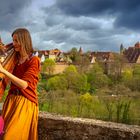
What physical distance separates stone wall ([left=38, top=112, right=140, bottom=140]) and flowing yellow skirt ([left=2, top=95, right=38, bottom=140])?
2.13 ft

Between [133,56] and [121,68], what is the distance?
562 inches

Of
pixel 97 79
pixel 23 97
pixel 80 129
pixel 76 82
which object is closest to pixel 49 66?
pixel 97 79

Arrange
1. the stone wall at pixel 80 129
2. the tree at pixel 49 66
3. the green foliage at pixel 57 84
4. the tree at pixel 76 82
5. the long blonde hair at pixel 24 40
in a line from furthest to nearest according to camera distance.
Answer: the tree at pixel 49 66, the tree at pixel 76 82, the green foliage at pixel 57 84, the stone wall at pixel 80 129, the long blonde hair at pixel 24 40

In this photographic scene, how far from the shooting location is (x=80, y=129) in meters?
4.93

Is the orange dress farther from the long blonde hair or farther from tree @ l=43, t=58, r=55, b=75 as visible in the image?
tree @ l=43, t=58, r=55, b=75

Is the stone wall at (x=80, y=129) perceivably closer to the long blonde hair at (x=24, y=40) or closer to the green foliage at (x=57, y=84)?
the long blonde hair at (x=24, y=40)

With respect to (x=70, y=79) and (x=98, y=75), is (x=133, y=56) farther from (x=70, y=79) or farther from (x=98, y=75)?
(x=70, y=79)

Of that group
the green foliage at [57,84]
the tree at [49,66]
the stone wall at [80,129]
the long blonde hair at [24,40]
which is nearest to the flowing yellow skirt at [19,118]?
the long blonde hair at [24,40]

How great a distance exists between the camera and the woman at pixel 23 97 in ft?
14.2

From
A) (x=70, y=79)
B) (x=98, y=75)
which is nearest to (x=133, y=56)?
(x=98, y=75)

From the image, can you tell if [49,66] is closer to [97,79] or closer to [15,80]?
[97,79]

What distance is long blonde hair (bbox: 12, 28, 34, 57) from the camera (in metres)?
4.38

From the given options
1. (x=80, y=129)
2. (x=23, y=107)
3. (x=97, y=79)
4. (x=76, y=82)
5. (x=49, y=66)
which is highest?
(x=49, y=66)

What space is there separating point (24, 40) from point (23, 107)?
2.10ft
